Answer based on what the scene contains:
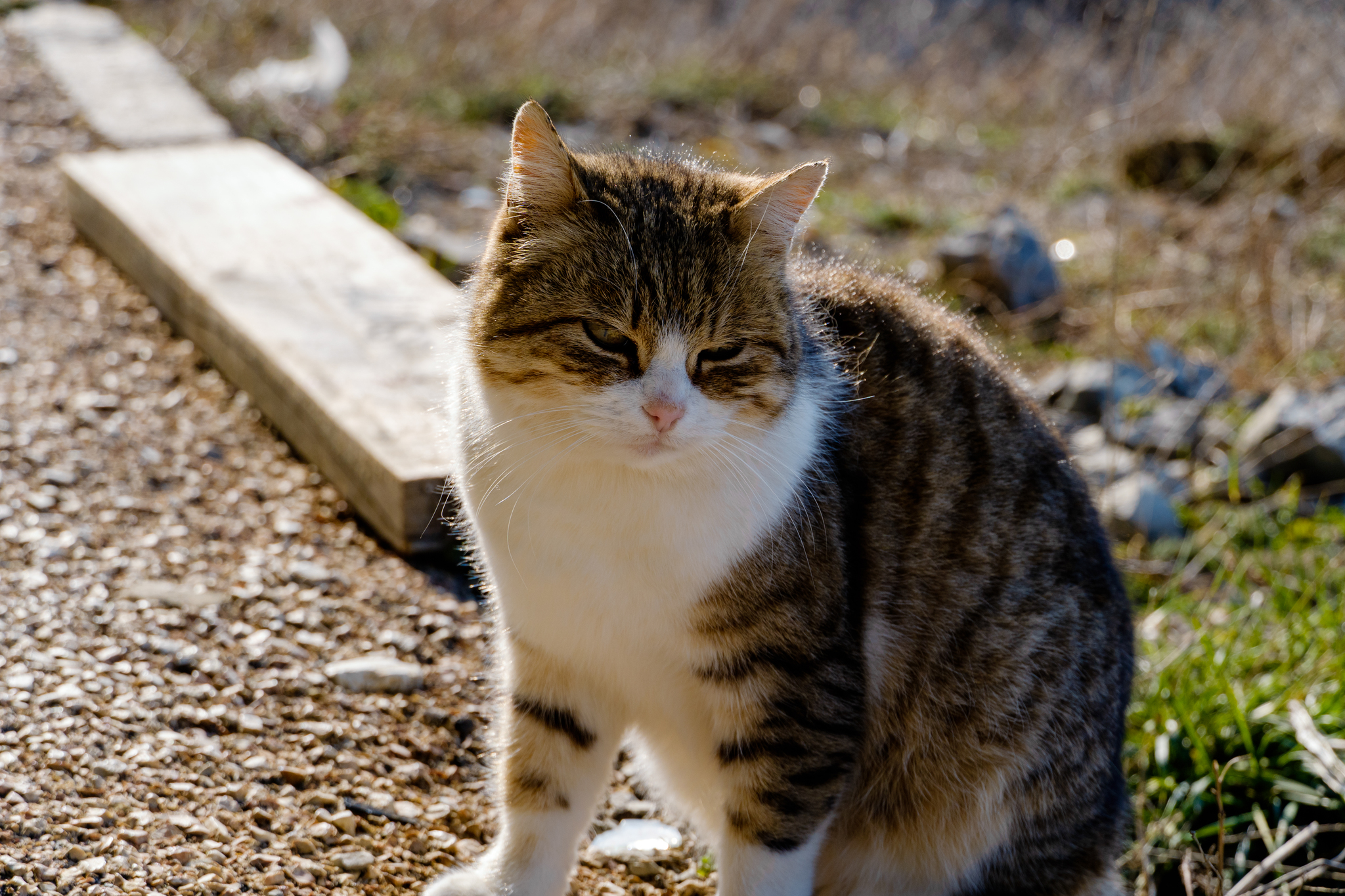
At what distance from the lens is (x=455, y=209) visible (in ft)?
18.7

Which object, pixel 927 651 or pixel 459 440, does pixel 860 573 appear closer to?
pixel 927 651

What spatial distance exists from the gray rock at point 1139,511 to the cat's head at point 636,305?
7.17 ft

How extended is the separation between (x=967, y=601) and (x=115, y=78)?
5528 millimetres

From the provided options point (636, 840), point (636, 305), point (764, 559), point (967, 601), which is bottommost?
point (636, 840)

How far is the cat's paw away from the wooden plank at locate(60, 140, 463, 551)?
3.45 ft

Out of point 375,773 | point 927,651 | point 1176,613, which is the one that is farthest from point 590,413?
point 1176,613

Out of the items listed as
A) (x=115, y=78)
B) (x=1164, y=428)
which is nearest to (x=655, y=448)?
(x=1164, y=428)

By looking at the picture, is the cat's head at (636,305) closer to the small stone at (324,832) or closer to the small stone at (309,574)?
the small stone at (324,832)

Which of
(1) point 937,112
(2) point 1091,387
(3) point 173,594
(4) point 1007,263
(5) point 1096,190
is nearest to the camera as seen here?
(3) point 173,594

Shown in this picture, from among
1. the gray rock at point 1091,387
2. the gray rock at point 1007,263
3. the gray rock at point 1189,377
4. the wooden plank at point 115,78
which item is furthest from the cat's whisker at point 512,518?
the wooden plank at point 115,78

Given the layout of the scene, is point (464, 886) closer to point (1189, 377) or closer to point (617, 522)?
point (617, 522)

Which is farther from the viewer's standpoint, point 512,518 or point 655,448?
point 512,518

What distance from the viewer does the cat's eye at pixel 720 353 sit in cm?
209

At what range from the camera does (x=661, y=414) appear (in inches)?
76.1
